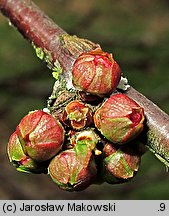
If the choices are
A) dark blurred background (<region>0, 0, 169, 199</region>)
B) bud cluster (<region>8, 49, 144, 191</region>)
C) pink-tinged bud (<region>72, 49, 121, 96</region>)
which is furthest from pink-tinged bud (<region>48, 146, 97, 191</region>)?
dark blurred background (<region>0, 0, 169, 199</region>)

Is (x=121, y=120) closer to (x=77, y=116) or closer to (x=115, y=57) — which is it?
(x=77, y=116)

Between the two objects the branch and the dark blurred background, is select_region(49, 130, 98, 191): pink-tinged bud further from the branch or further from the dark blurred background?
the dark blurred background

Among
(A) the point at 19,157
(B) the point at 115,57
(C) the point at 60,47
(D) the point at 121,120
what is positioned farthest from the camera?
(B) the point at 115,57

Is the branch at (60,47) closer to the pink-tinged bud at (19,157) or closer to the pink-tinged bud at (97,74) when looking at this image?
the pink-tinged bud at (97,74)

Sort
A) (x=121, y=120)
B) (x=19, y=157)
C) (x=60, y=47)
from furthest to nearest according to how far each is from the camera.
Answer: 1. (x=60, y=47)
2. (x=19, y=157)
3. (x=121, y=120)

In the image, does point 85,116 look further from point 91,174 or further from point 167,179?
point 167,179

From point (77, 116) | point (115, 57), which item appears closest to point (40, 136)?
point (77, 116)

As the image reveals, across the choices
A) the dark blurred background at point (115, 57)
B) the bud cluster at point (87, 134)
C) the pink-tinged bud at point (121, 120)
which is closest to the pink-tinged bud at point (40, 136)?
the bud cluster at point (87, 134)
